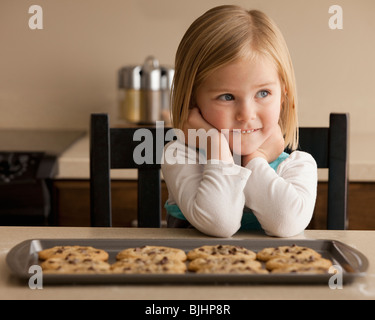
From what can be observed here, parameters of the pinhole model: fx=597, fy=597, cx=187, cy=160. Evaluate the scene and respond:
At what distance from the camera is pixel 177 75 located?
111 centimetres

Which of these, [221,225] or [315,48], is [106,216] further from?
[315,48]

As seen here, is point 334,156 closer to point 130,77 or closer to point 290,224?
point 290,224

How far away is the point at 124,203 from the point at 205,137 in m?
0.92

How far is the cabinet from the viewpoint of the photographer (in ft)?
6.23

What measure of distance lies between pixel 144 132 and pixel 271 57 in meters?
0.34

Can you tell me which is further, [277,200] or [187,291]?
[277,200]

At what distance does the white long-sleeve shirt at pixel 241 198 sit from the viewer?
99 centimetres

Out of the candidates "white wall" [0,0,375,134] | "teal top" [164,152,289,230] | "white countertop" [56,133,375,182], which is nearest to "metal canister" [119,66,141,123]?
"white wall" [0,0,375,134]

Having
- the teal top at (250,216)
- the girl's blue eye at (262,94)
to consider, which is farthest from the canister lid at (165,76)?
the girl's blue eye at (262,94)

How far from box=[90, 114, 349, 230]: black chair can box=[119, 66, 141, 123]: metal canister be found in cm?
96

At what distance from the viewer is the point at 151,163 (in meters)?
1.26

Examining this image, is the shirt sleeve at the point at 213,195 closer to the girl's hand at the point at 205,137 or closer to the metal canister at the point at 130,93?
the girl's hand at the point at 205,137

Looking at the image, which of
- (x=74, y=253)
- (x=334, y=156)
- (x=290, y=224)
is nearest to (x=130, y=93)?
(x=334, y=156)

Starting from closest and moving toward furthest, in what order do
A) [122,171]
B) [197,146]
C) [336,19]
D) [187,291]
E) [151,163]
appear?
[187,291], [197,146], [151,163], [122,171], [336,19]
